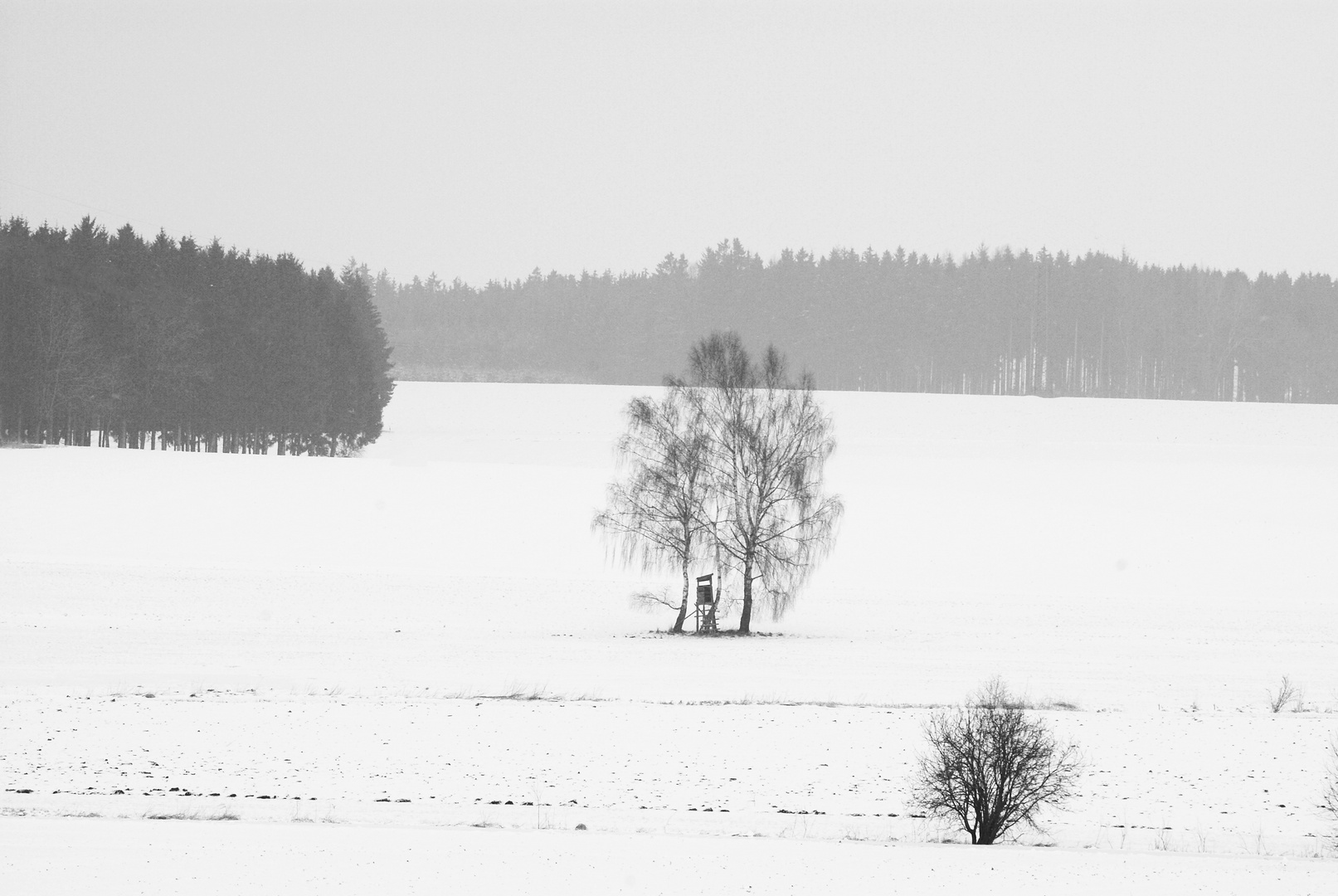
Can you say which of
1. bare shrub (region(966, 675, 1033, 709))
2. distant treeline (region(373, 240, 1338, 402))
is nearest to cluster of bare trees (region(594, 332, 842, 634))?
Result: bare shrub (region(966, 675, 1033, 709))

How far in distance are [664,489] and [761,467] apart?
269 centimetres

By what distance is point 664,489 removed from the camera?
108 feet

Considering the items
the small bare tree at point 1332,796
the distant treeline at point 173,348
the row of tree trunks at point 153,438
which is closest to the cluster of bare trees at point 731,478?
the small bare tree at point 1332,796

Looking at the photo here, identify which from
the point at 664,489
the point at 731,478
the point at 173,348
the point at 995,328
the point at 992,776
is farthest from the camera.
A: the point at 995,328

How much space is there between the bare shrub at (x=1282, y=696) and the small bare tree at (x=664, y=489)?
1444 centimetres

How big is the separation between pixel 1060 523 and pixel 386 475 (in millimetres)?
30996

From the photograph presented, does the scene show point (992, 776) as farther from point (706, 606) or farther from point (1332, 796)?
point (706, 606)

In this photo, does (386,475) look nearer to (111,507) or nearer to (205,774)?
(111,507)

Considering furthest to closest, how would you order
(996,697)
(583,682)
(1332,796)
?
(583,682), (996,697), (1332,796)

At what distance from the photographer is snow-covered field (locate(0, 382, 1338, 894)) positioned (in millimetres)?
11984

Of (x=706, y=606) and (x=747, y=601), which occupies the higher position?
(x=747, y=601)

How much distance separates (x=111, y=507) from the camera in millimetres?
48438

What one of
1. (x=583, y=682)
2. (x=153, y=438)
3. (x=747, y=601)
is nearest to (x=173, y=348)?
(x=153, y=438)

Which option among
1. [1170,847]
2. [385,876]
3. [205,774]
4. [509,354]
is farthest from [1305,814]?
[509,354]
